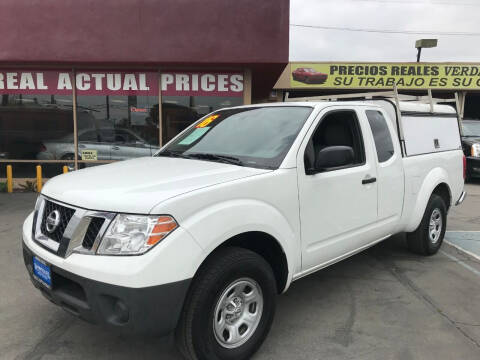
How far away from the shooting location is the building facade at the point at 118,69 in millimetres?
8633

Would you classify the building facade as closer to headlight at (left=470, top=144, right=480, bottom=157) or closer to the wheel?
the wheel

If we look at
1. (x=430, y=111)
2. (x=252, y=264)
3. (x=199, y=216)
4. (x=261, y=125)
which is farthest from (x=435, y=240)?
(x=199, y=216)

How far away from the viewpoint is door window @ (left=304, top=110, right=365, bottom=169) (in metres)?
3.45

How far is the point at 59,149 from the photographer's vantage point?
9844mm

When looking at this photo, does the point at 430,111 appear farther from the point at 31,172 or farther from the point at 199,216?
the point at 31,172

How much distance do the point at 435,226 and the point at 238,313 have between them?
337 cm

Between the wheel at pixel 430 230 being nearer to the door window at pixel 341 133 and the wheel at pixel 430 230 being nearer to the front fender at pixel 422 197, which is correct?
the front fender at pixel 422 197

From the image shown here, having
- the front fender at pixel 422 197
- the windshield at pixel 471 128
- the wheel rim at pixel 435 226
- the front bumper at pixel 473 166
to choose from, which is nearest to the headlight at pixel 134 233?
the front fender at pixel 422 197

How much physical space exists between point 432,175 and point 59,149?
8.62m

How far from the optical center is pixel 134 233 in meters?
2.16

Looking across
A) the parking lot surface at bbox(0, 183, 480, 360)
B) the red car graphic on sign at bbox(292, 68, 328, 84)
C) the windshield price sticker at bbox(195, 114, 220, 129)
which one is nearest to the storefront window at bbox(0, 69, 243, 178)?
the parking lot surface at bbox(0, 183, 480, 360)

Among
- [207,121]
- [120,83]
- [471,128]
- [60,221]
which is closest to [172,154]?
[207,121]

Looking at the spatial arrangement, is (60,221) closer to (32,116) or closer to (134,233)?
(134,233)

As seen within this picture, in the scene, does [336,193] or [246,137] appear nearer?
[336,193]
